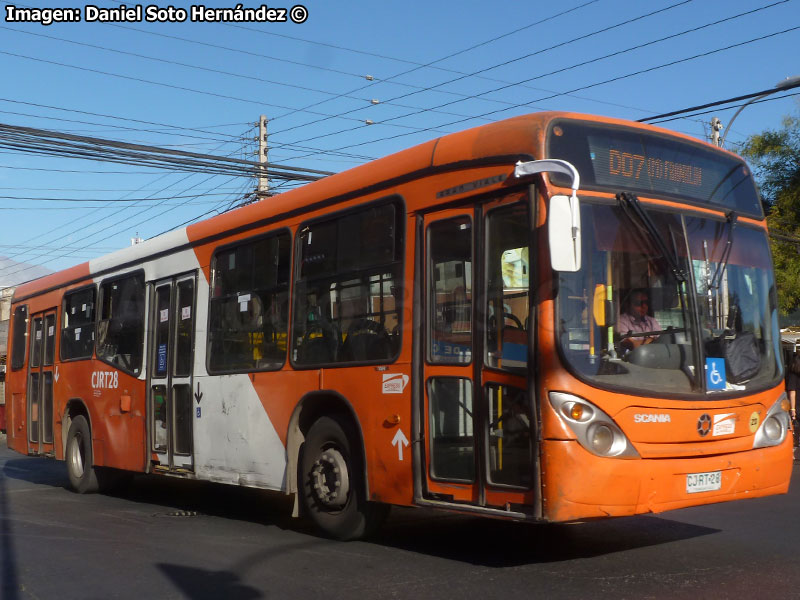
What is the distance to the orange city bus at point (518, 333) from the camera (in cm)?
641

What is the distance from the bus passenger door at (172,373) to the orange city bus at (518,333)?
1.21 meters

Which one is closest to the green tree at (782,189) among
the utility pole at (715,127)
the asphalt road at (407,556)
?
the utility pole at (715,127)

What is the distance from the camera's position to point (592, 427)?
6.31 m

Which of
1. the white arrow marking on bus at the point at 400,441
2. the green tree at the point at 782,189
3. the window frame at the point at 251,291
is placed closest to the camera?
the white arrow marking on bus at the point at 400,441

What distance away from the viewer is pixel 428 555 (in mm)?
7648

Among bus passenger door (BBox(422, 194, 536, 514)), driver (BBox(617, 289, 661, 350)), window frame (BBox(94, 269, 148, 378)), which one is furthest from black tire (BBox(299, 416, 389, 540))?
window frame (BBox(94, 269, 148, 378))

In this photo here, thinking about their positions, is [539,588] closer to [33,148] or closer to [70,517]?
[70,517]

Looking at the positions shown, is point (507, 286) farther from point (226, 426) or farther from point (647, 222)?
point (226, 426)

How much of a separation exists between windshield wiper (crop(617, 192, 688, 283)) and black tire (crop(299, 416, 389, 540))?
2990 millimetres

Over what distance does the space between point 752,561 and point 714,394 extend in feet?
4.21

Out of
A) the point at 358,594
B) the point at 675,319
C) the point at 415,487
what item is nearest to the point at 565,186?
the point at 675,319

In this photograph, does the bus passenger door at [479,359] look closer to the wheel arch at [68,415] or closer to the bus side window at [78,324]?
the bus side window at [78,324]

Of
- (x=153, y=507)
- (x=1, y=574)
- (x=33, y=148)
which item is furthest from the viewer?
(x=33, y=148)

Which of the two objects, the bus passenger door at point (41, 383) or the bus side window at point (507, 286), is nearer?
the bus side window at point (507, 286)
